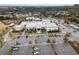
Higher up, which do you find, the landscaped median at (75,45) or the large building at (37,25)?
the large building at (37,25)

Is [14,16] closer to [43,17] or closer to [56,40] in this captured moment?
[43,17]

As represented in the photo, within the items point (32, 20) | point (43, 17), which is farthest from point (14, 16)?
point (43, 17)

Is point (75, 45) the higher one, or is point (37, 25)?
point (37, 25)

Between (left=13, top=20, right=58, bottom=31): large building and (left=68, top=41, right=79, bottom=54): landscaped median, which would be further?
(left=13, top=20, right=58, bottom=31): large building

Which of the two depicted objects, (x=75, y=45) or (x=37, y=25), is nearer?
(x=75, y=45)

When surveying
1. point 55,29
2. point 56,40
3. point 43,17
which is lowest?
point 56,40

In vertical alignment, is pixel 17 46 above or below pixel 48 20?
below

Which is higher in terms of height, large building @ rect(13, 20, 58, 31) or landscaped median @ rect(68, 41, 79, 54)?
large building @ rect(13, 20, 58, 31)

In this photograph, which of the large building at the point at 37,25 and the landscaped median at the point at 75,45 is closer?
the landscaped median at the point at 75,45

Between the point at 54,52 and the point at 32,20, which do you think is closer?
the point at 54,52
